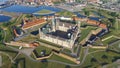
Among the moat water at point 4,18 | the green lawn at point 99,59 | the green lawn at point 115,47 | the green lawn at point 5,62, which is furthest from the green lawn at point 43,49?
the moat water at point 4,18

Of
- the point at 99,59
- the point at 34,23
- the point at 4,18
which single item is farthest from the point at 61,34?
the point at 4,18

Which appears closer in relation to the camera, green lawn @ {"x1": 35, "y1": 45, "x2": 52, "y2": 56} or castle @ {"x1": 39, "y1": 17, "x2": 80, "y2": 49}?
green lawn @ {"x1": 35, "y1": 45, "x2": 52, "y2": 56}

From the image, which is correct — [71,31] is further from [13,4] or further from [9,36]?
[13,4]

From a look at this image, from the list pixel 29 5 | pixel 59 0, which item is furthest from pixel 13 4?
pixel 59 0

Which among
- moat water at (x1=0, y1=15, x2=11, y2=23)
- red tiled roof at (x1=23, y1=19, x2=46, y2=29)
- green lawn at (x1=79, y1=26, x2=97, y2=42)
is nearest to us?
green lawn at (x1=79, y1=26, x2=97, y2=42)

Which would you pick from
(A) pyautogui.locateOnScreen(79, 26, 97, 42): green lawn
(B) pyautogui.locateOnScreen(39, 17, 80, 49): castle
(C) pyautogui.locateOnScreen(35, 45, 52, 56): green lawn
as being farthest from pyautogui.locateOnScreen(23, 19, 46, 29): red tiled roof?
(A) pyautogui.locateOnScreen(79, 26, 97, 42): green lawn

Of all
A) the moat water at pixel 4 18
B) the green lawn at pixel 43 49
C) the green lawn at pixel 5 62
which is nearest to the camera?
the green lawn at pixel 5 62

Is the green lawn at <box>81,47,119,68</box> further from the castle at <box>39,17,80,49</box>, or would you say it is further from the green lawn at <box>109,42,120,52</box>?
the castle at <box>39,17,80,49</box>

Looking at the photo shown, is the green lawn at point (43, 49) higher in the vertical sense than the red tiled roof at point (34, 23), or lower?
lower

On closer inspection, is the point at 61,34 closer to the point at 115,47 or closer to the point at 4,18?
the point at 115,47

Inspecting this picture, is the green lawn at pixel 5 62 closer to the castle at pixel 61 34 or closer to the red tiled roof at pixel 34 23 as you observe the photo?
the castle at pixel 61 34

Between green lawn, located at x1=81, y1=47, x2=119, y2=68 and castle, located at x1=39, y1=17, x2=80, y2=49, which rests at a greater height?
castle, located at x1=39, y1=17, x2=80, y2=49
